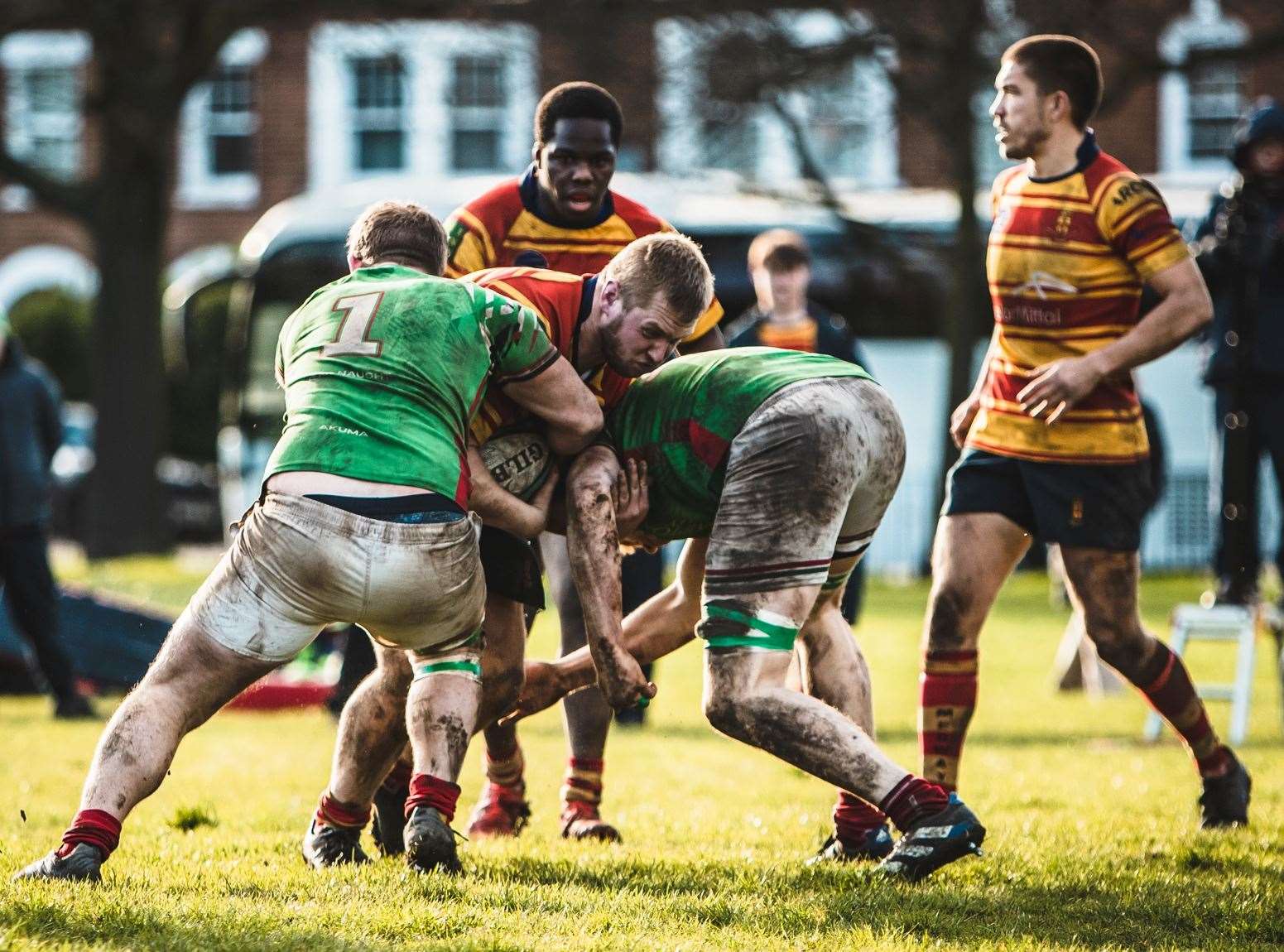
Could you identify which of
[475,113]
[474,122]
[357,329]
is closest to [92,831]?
[357,329]

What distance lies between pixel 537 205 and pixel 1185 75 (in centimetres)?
1489

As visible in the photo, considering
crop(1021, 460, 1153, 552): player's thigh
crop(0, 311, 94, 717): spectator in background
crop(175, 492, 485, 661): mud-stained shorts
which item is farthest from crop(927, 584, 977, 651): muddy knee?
crop(0, 311, 94, 717): spectator in background

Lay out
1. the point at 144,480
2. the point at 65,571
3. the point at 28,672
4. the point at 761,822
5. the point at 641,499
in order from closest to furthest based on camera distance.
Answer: the point at 641,499 → the point at 761,822 → the point at 28,672 → the point at 65,571 → the point at 144,480

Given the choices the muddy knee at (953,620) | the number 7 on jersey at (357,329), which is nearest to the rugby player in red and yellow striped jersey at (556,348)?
the number 7 on jersey at (357,329)

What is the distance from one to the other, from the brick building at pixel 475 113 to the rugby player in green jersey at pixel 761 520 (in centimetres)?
1530

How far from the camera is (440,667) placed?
194 inches

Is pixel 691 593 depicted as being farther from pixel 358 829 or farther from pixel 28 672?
pixel 28 672

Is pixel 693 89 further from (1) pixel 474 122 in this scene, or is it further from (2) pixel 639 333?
(2) pixel 639 333

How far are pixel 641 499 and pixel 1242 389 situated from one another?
4.70 metres

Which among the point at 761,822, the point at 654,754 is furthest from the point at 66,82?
the point at 761,822

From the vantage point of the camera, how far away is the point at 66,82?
31141mm

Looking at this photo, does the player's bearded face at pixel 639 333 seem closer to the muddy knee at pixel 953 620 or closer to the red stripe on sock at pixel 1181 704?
the muddy knee at pixel 953 620

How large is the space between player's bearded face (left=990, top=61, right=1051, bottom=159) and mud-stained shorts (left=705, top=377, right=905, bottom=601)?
151cm

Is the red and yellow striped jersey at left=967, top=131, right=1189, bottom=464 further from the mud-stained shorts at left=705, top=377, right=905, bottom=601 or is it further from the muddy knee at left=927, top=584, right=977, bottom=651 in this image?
the mud-stained shorts at left=705, top=377, right=905, bottom=601
